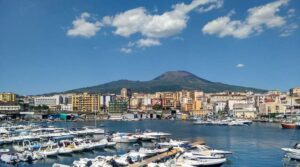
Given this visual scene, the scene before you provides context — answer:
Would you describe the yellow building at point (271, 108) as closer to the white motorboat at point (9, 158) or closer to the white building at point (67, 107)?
the white building at point (67, 107)

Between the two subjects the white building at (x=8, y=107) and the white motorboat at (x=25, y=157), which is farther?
the white building at (x=8, y=107)

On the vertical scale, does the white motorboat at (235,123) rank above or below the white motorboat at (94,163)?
above

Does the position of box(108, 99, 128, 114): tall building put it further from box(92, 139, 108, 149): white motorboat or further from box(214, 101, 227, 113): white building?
box(92, 139, 108, 149): white motorboat

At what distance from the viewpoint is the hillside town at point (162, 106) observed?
84562 mm

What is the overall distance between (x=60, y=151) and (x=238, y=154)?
36.2 ft

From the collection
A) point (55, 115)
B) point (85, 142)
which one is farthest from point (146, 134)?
point (55, 115)

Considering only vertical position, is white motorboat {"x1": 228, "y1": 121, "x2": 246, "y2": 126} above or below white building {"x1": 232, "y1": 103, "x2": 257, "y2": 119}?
below

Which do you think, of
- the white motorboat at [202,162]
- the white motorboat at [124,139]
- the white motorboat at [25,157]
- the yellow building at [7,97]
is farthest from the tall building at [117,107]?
the white motorboat at [202,162]

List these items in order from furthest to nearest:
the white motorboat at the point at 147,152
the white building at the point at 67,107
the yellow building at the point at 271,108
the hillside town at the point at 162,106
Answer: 1. the white building at the point at 67,107
2. the hillside town at the point at 162,106
3. the yellow building at the point at 271,108
4. the white motorboat at the point at 147,152

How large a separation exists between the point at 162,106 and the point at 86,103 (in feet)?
74.7

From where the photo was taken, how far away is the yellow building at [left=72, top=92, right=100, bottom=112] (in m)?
99.2

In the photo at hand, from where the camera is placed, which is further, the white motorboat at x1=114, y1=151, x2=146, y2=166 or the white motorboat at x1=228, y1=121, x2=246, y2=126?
the white motorboat at x1=228, y1=121, x2=246, y2=126

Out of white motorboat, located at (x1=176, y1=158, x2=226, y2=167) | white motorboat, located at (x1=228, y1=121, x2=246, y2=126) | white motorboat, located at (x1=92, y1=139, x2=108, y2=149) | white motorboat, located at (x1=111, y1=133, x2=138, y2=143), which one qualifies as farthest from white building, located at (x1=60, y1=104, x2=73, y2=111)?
white motorboat, located at (x1=176, y1=158, x2=226, y2=167)

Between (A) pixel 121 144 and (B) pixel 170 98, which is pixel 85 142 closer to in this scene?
(A) pixel 121 144
